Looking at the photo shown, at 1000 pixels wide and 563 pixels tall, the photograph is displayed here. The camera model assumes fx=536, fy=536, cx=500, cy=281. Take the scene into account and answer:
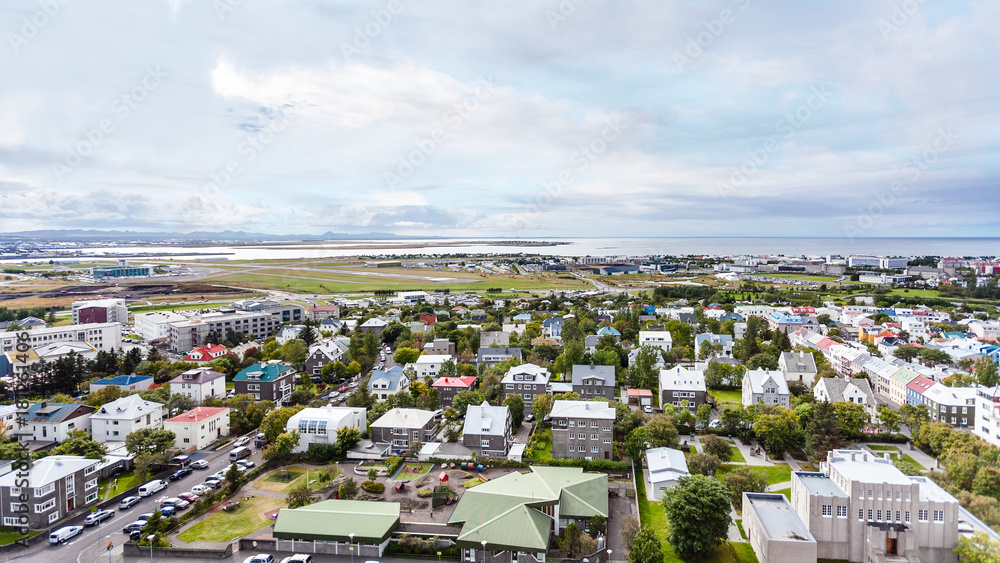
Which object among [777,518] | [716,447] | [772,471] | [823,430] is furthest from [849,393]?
[777,518]

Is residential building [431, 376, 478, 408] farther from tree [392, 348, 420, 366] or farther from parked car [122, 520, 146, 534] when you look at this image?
parked car [122, 520, 146, 534]

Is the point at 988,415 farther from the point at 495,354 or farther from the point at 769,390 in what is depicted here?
the point at 495,354

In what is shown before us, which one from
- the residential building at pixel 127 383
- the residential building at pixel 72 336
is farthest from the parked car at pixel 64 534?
the residential building at pixel 72 336

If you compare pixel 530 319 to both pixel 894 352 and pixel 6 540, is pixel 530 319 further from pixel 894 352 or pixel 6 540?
pixel 6 540

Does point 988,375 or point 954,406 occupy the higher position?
Answer: point 988,375

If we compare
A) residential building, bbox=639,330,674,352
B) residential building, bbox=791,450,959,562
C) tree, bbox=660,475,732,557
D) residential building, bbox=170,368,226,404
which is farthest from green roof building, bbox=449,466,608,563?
residential building, bbox=639,330,674,352
